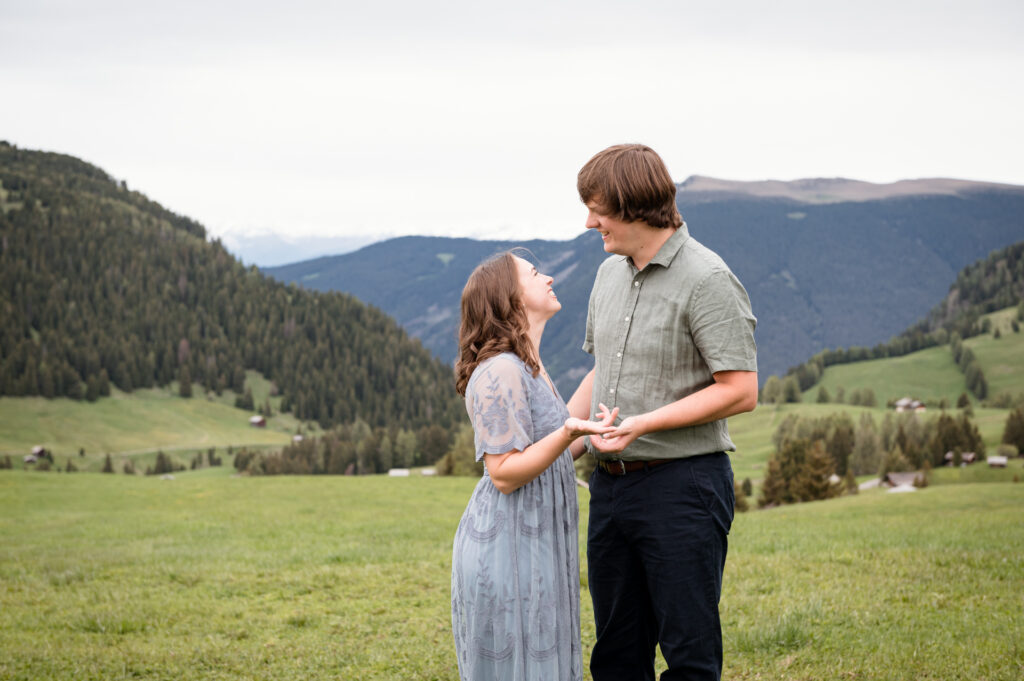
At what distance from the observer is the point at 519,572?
13.9ft

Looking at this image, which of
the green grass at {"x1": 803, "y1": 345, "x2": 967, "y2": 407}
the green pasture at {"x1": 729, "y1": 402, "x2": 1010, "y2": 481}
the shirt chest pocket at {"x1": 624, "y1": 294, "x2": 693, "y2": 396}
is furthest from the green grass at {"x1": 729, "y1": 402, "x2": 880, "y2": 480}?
the shirt chest pocket at {"x1": 624, "y1": 294, "x2": 693, "y2": 396}

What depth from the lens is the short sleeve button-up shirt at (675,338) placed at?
386 cm

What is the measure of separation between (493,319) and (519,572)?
1.29 m

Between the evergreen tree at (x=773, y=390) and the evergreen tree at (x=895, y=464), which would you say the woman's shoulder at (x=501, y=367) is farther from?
the evergreen tree at (x=773, y=390)

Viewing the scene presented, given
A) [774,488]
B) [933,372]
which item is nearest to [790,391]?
[933,372]

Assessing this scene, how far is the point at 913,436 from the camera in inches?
3959

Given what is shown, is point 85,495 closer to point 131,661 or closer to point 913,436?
point 131,661

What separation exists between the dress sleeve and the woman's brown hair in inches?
3.6

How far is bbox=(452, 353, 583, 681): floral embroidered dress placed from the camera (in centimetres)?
420

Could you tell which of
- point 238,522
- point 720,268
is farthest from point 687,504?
point 238,522

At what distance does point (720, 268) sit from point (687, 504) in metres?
1.14

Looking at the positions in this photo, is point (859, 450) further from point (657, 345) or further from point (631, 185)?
point (631, 185)

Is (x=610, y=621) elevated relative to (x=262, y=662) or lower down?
elevated

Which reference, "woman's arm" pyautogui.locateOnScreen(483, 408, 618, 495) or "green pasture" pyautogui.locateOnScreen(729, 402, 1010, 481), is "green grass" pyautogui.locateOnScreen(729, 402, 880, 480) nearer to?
"green pasture" pyautogui.locateOnScreen(729, 402, 1010, 481)
